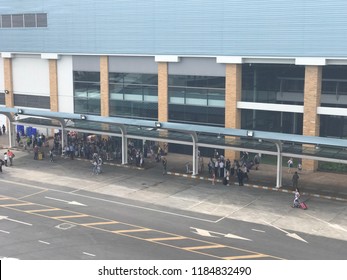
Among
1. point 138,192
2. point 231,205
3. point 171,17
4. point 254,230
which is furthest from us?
point 171,17

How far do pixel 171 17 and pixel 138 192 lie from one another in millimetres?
18860

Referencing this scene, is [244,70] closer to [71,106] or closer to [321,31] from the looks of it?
[321,31]

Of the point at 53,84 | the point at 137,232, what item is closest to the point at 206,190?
the point at 137,232

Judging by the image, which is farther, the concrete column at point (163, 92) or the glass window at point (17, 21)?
the glass window at point (17, 21)

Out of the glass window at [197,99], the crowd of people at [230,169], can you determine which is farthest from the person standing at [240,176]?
the glass window at [197,99]

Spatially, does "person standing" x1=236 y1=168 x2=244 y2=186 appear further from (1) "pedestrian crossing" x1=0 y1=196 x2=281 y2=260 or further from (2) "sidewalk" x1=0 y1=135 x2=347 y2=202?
(1) "pedestrian crossing" x1=0 y1=196 x2=281 y2=260

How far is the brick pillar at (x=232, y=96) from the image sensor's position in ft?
159

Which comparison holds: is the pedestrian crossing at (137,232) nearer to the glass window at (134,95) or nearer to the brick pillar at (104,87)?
the glass window at (134,95)

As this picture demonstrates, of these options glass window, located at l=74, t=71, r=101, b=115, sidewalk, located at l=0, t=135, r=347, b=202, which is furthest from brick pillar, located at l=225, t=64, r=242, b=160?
glass window, located at l=74, t=71, r=101, b=115

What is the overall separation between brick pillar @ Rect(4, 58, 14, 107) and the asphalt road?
29.8 metres

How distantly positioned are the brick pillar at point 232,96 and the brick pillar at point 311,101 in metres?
6.42

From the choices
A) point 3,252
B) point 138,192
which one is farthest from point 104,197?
point 3,252

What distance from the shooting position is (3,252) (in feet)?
90.9

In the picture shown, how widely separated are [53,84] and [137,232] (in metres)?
34.4
